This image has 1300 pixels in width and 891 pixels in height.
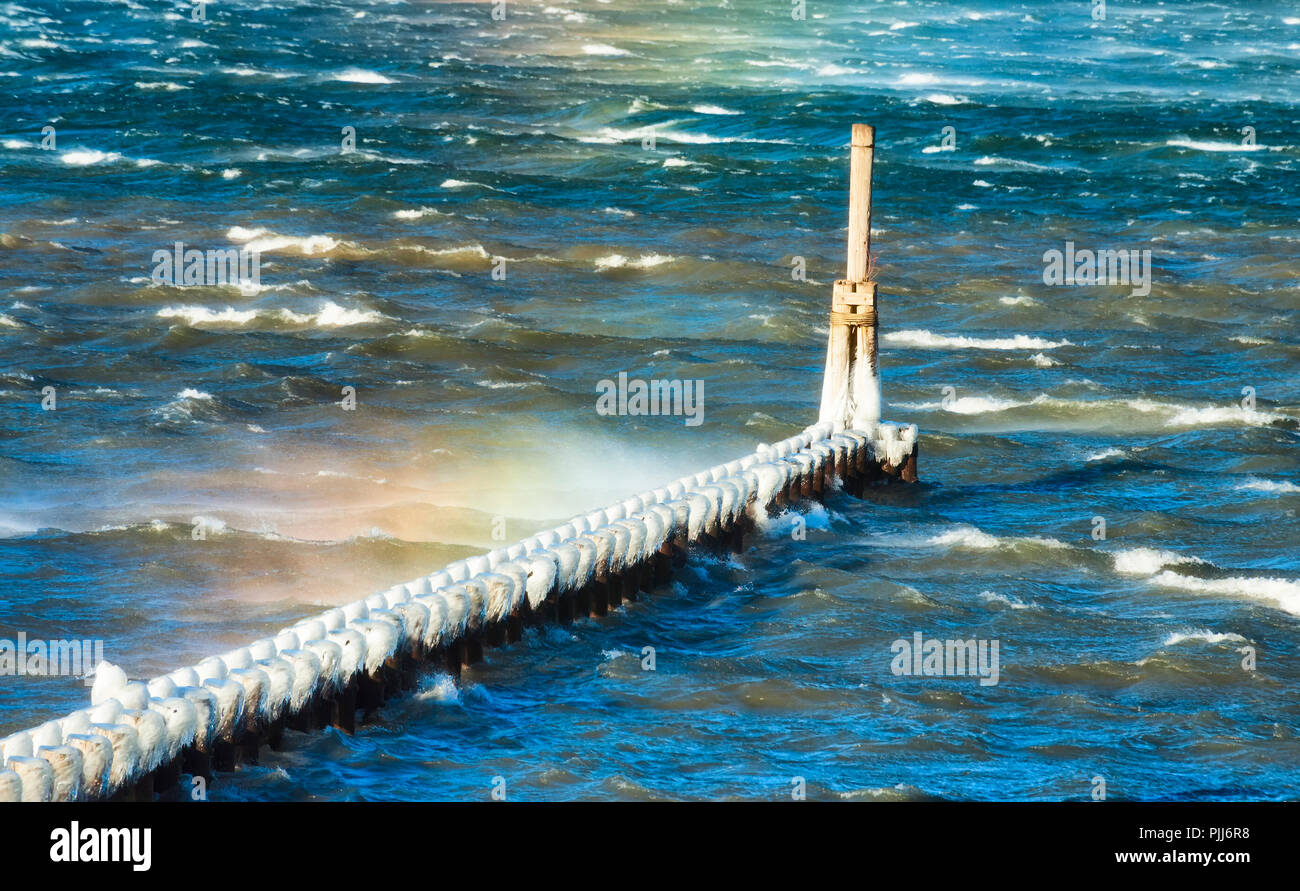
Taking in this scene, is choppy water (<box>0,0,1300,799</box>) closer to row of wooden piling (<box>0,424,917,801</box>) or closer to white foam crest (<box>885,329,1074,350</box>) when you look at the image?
white foam crest (<box>885,329,1074,350</box>)

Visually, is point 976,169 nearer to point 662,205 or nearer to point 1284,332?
point 662,205

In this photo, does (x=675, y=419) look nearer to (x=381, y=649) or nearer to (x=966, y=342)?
(x=966, y=342)

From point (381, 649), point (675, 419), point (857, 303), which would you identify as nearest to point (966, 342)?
point (675, 419)

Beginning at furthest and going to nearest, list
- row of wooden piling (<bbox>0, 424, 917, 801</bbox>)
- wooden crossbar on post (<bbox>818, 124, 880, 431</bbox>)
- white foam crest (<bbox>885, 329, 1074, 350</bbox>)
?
white foam crest (<bbox>885, 329, 1074, 350</bbox>) → wooden crossbar on post (<bbox>818, 124, 880, 431</bbox>) → row of wooden piling (<bbox>0, 424, 917, 801</bbox>)

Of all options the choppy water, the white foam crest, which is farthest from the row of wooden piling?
the white foam crest

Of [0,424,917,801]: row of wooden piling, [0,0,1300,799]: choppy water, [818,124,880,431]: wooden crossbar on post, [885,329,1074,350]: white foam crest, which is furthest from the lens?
[885,329,1074,350]: white foam crest

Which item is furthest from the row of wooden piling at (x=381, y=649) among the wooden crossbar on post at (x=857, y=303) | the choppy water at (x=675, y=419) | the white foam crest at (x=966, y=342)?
the white foam crest at (x=966, y=342)

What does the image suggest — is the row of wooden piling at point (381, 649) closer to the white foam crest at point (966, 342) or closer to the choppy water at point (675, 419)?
the choppy water at point (675, 419)
